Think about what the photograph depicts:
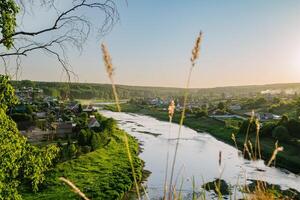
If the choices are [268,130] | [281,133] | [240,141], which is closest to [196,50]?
[281,133]

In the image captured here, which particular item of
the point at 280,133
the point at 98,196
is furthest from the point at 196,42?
the point at 280,133

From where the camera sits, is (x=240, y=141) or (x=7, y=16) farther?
(x=240, y=141)

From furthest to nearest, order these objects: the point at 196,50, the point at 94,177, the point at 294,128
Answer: the point at 294,128 → the point at 94,177 → the point at 196,50

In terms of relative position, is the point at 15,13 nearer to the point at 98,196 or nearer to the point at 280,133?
the point at 98,196

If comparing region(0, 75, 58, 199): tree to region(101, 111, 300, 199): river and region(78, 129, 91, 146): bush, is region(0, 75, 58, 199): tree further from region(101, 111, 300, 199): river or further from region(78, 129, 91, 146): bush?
region(78, 129, 91, 146): bush

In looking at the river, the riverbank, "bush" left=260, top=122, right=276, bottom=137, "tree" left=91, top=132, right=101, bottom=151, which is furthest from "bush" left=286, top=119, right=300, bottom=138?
"tree" left=91, top=132, right=101, bottom=151

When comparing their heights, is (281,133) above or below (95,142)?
above

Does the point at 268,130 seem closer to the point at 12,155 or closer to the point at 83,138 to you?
the point at 83,138
